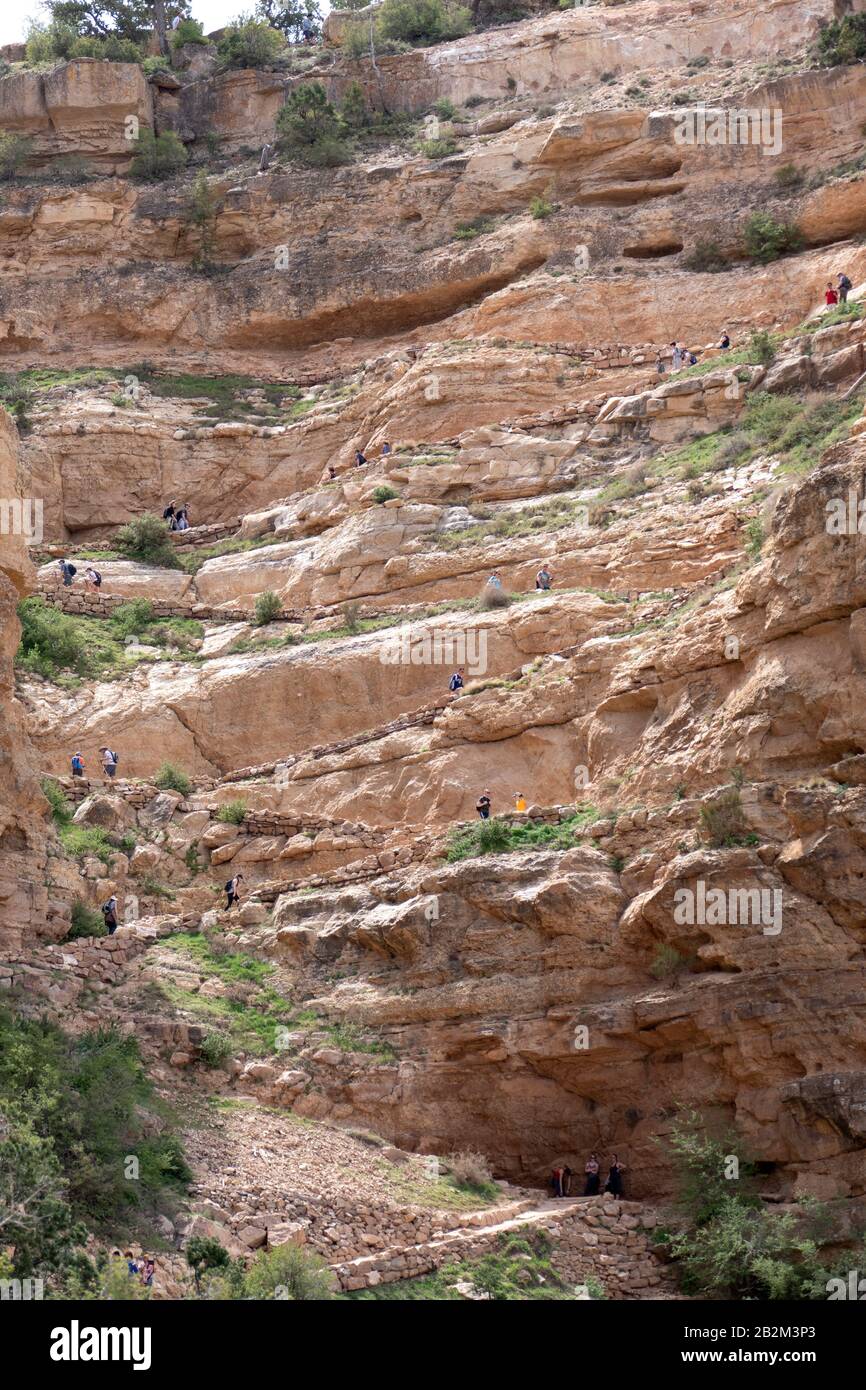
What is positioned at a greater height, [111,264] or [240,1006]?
[111,264]

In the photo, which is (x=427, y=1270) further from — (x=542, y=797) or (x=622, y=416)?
(x=622, y=416)

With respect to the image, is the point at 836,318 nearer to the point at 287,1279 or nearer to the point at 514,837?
the point at 514,837

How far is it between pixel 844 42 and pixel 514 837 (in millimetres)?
25295

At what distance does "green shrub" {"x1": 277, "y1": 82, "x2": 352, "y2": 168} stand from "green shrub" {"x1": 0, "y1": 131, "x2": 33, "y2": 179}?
6556 millimetres

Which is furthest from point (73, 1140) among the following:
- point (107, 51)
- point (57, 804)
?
point (107, 51)

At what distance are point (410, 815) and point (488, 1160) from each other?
5615 millimetres

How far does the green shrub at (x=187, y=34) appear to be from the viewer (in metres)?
49.5

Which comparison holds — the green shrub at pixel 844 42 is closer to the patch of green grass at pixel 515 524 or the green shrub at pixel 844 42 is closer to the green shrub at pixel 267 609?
the patch of green grass at pixel 515 524

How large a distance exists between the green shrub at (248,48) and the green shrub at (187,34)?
3.01ft

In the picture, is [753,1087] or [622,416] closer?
[753,1087]

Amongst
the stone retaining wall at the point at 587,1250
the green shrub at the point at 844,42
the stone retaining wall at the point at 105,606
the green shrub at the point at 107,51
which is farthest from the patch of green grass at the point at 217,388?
the stone retaining wall at the point at 587,1250

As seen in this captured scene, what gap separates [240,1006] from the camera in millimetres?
20172

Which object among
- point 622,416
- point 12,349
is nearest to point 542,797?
point 622,416

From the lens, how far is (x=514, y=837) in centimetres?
2052
